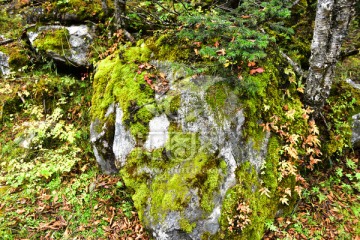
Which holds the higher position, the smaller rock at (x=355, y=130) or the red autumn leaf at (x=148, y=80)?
the red autumn leaf at (x=148, y=80)

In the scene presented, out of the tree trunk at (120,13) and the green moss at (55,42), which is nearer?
the tree trunk at (120,13)

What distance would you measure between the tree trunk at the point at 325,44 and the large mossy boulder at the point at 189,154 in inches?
51.0

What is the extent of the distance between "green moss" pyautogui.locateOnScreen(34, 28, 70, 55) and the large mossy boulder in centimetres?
256

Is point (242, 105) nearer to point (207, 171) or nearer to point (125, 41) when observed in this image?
point (207, 171)

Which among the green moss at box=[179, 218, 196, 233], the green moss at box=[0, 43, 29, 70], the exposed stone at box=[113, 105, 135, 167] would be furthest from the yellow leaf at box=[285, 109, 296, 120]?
the green moss at box=[0, 43, 29, 70]

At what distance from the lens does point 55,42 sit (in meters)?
6.25

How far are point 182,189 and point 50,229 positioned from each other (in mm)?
2517

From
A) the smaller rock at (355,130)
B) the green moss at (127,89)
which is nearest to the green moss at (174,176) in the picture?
the green moss at (127,89)

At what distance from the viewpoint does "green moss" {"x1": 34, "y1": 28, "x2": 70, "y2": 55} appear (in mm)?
6242

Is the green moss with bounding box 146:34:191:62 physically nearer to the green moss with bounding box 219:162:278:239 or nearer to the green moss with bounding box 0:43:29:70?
the green moss with bounding box 219:162:278:239

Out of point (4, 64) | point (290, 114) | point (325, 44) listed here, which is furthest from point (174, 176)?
point (4, 64)

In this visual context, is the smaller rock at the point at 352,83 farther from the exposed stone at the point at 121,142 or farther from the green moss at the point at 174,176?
the exposed stone at the point at 121,142

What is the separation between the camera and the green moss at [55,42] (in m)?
6.24

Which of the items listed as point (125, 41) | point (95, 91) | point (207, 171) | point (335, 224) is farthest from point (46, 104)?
point (335, 224)
